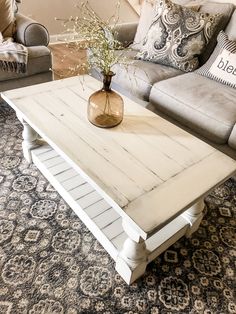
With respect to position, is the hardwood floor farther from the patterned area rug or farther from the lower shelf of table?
the patterned area rug

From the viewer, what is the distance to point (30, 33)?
7.34ft

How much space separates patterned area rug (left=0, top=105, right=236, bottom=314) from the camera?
1.12 meters

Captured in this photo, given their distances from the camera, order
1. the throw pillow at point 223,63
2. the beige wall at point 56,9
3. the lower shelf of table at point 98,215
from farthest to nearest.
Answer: the beige wall at point 56,9
the throw pillow at point 223,63
the lower shelf of table at point 98,215

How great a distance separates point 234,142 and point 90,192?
0.89m

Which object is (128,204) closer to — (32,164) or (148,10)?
(32,164)

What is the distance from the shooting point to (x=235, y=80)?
6.12 feet

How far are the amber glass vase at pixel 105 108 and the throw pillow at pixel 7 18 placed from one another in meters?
1.43

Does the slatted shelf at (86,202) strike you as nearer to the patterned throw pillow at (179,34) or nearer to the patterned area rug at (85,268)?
the patterned area rug at (85,268)

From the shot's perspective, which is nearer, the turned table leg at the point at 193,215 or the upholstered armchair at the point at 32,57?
the turned table leg at the point at 193,215

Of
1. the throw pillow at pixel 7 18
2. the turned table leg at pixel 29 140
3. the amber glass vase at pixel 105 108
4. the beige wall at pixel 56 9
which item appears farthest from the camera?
the beige wall at pixel 56 9

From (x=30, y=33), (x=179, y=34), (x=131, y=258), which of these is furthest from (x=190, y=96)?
(x=30, y=33)

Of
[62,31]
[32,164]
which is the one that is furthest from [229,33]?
[62,31]

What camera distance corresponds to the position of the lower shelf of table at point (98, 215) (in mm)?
1217

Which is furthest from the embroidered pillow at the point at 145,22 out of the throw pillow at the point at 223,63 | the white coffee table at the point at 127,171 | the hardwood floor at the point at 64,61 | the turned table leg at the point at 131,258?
the turned table leg at the point at 131,258
